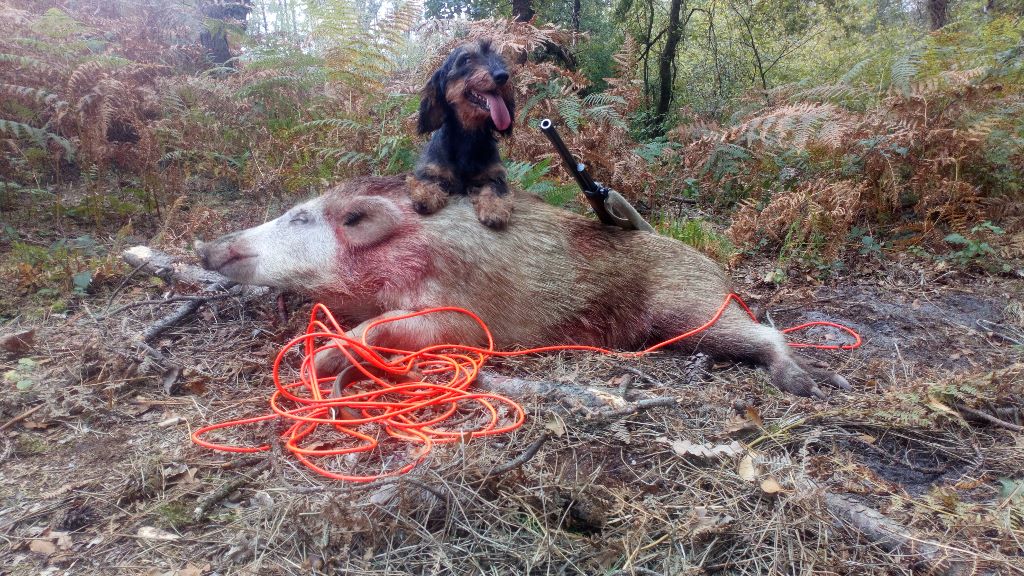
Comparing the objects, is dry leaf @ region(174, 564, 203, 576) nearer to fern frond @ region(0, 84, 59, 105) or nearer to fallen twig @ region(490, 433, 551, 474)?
fallen twig @ region(490, 433, 551, 474)

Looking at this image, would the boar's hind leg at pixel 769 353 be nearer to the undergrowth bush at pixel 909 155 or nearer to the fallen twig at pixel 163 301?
the undergrowth bush at pixel 909 155

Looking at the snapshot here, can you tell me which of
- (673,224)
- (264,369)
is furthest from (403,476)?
(673,224)

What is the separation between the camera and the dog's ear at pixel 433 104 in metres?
3.38

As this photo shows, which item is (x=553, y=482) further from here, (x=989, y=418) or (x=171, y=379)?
(x=171, y=379)

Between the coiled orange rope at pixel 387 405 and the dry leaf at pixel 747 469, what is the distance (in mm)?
817

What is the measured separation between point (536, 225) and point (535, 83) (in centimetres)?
291

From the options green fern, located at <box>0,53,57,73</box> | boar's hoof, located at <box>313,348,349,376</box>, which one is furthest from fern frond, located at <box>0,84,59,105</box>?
boar's hoof, located at <box>313,348,349,376</box>

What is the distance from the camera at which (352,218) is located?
3301 millimetres

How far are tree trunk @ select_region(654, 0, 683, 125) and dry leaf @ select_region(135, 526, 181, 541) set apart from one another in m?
8.67

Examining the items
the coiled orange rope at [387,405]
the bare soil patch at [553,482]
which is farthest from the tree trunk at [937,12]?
the coiled orange rope at [387,405]

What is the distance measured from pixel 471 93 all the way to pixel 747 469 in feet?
7.91

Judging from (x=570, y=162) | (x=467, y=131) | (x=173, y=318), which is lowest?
(x=173, y=318)

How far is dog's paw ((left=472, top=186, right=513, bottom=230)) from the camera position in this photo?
10.7ft

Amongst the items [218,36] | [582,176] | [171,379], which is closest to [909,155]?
[582,176]
